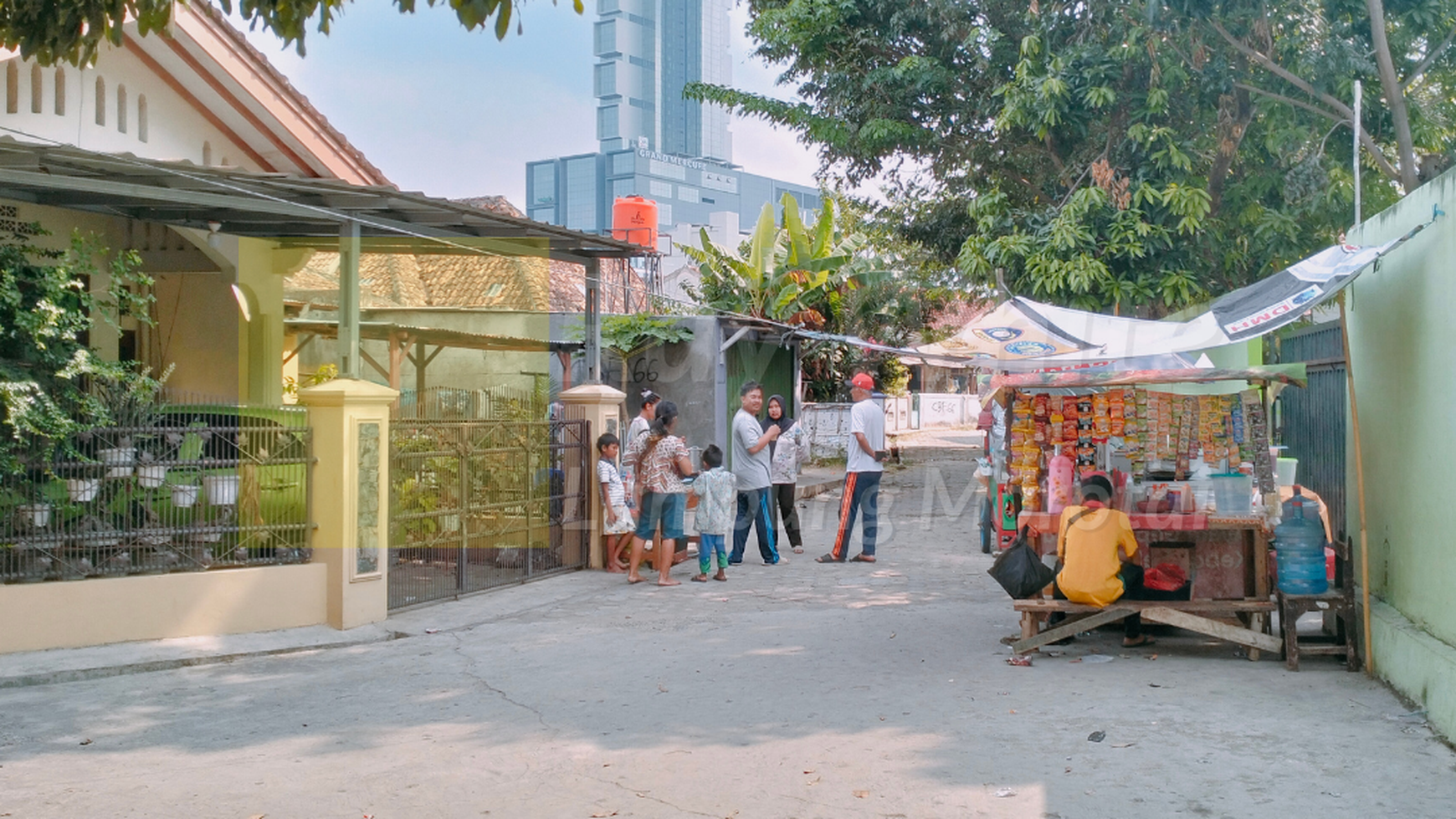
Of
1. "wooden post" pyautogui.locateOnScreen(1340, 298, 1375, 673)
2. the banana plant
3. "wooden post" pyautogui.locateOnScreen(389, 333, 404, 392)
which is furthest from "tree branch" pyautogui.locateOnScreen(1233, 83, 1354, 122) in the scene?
"wooden post" pyautogui.locateOnScreen(389, 333, 404, 392)

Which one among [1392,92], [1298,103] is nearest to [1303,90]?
[1298,103]

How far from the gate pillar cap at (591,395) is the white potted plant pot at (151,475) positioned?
13.8ft

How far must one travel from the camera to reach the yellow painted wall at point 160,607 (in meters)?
7.38

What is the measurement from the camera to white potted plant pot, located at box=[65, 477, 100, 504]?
25.1 feet

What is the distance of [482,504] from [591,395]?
1.85 m

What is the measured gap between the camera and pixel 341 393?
841 centimetres

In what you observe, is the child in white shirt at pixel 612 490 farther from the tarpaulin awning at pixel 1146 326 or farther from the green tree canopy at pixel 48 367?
the green tree canopy at pixel 48 367

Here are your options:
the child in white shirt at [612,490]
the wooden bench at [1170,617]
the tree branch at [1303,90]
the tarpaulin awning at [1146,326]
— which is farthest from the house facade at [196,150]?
the tree branch at [1303,90]

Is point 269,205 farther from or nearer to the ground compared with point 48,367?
farther from the ground

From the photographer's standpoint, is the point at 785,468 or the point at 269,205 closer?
the point at 269,205

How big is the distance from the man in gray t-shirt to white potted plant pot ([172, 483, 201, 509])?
16.9 ft

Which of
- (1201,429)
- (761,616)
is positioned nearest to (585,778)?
(761,616)

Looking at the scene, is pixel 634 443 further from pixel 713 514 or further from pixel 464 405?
pixel 464 405

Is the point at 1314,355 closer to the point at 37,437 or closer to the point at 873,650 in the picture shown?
the point at 873,650
